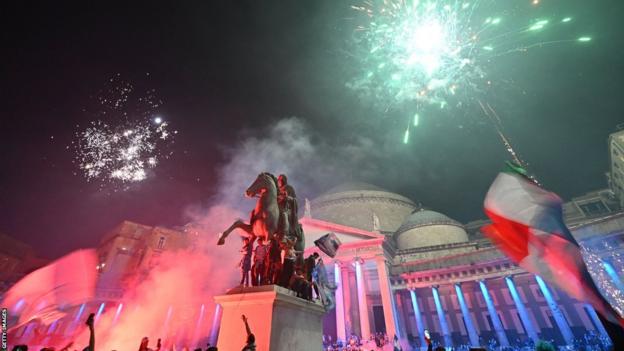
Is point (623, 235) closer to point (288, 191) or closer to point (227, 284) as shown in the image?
point (288, 191)

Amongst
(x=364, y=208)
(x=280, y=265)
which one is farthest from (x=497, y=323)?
(x=280, y=265)

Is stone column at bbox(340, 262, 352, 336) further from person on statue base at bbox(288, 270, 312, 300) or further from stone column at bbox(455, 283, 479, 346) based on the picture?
person on statue base at bbox(288, 270, 312, 300)

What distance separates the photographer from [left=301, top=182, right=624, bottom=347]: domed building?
80.9ft

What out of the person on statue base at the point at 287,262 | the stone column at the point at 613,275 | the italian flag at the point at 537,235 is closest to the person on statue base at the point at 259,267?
the person on statue base at the point at 287,262

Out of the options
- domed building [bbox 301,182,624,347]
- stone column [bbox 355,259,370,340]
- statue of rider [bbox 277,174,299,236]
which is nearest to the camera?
statue of rider [bbox 277,174,299,236]

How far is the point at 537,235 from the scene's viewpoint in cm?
395

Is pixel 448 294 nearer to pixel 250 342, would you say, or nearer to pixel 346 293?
pixel 346 293

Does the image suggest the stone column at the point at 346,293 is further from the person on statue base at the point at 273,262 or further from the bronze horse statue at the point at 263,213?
the bronze horse statue at the point at 263,213

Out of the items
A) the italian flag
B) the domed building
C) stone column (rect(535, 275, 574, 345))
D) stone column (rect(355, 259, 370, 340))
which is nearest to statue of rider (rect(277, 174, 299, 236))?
the italian flag

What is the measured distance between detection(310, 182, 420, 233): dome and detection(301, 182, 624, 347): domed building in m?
9.83

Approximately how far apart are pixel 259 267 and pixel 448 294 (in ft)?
107

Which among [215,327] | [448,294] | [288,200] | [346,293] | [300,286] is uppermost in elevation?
[448,294]

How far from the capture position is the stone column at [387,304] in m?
23.0

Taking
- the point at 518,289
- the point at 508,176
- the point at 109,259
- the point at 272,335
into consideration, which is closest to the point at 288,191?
the point at 272,335
